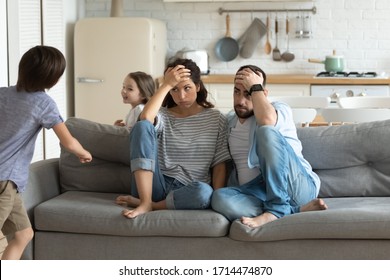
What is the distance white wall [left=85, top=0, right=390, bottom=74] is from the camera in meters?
7.15

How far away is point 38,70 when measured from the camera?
3.45 m

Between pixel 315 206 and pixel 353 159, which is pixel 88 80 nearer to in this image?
pixel 353 159

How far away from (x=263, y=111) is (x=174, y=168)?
0.53 metres

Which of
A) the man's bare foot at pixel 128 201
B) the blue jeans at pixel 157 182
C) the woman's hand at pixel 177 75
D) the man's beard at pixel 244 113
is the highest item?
the woman's hand at pixel 177 75

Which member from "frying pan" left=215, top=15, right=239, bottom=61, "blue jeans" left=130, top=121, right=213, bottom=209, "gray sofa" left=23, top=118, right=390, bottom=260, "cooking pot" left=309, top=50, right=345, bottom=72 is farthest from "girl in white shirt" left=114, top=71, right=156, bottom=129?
"frying pan" left=215, top=15, right=239, bottom=61

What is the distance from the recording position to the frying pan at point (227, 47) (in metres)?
7.35

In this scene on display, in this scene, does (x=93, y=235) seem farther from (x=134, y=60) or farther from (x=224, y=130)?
(x=134, y=60)

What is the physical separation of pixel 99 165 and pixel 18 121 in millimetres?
796

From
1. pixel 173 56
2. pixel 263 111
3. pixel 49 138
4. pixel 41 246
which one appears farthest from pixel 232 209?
pixel 173 56

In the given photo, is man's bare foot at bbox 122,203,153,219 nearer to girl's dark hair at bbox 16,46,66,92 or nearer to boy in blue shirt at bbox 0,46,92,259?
boy in blue shirt at bbox 0,46,92,259

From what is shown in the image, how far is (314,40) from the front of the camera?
7266 mm

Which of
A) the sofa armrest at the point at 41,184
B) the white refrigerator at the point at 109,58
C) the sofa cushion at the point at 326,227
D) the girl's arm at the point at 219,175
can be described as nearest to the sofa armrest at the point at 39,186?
the sofa armrest at the point at 41,184

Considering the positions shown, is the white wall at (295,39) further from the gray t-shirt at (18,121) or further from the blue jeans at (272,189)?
the gray t-shirt at (18,121)

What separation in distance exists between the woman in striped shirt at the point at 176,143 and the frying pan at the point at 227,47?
3.32 meters
